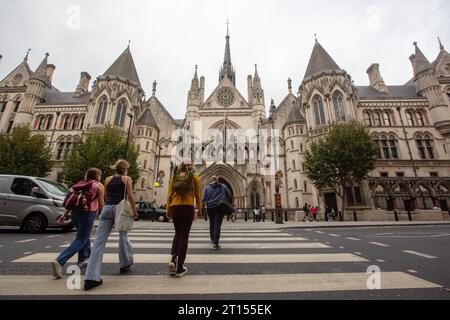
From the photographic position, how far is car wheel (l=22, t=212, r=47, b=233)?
23.3ft

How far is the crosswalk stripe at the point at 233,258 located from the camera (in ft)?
12.0

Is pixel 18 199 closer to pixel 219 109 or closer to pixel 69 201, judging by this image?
pixel 69 201

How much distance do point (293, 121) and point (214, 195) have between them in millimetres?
24553

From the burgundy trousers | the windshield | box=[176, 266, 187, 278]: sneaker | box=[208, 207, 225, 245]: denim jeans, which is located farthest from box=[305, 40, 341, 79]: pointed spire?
box=[176, 266, 187, 278]: sneaker

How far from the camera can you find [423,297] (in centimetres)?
217

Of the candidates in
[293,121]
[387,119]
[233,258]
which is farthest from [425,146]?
[233,258]

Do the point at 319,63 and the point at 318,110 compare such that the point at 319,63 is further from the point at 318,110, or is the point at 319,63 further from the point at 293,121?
the point at 293,121

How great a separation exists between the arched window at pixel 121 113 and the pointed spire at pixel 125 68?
4.21 meters

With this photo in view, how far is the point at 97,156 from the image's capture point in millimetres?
18406

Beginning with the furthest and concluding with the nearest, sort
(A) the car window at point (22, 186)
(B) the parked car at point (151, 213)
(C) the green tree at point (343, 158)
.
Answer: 1. (B) the parked car at point (151, 213)
2. (C) the green tree at point (343, 158)
3. (A) the car window at point (22, 186)

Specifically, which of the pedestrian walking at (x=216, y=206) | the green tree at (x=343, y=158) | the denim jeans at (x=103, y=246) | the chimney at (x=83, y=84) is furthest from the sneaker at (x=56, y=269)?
the chimney at (x=83, y=84)

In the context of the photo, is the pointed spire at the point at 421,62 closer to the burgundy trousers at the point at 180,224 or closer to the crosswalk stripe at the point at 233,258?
the crosswalk stripe at the point at 233,258

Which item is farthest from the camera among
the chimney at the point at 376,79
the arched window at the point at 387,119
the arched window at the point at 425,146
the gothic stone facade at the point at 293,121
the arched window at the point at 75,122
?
the chimney at the point at 376,79

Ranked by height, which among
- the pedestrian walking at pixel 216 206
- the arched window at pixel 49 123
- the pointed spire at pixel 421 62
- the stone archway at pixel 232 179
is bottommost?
the pedestrian walking at pixel 216 206
